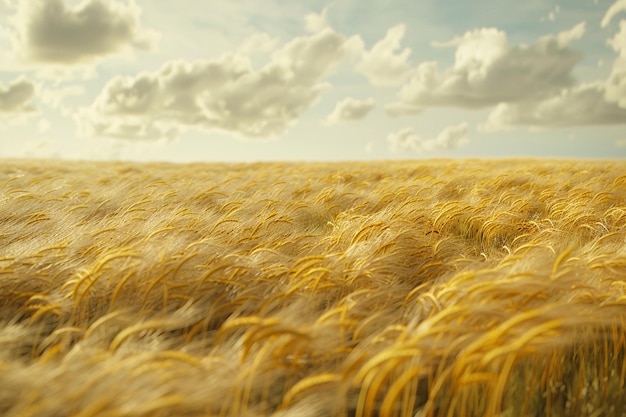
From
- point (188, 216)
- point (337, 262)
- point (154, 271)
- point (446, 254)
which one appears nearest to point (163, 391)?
point (154, 271)

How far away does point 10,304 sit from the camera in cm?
180

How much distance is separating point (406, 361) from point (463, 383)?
0.55 feet

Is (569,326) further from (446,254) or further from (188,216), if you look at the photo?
(188,216)

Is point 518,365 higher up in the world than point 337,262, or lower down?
lower down

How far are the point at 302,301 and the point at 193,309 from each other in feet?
1.45

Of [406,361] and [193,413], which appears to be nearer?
[193,413]

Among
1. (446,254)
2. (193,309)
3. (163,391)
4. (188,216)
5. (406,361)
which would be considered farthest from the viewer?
(188,216)

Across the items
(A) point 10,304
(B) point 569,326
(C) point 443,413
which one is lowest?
(C) point 443,413

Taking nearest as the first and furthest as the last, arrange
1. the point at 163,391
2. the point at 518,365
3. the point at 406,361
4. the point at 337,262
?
the point at 163,391 < the point at 406,361 < the point at 518,365 < the point at 337,262

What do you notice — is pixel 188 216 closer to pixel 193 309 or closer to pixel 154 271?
pixel 154 271

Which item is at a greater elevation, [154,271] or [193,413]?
[154,271]

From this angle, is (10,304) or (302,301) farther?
(10,304)

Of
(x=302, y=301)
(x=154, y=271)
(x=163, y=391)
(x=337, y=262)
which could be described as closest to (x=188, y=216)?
(x=154, y=271)

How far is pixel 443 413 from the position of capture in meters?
1.21
